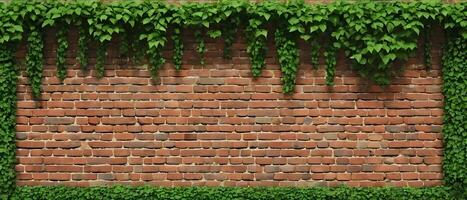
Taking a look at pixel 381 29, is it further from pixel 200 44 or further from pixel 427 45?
pixel 200 44

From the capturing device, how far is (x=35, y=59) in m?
5.24

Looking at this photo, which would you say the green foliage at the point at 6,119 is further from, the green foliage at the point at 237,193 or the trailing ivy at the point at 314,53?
the trailing ivy at the point at 314,53

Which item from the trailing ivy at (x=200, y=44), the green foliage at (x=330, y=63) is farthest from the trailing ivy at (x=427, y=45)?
the trailing ivy at (x=200, y=44)

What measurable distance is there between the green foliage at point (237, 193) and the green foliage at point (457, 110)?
222 millimetres

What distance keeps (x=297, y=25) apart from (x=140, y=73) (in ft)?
5.72

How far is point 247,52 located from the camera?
528 centimetres

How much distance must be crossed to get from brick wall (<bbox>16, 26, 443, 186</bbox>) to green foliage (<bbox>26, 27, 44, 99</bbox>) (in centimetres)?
9

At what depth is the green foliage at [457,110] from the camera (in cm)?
514

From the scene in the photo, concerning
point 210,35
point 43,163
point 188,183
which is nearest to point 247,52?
point 210,35

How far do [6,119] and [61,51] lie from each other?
911 mm

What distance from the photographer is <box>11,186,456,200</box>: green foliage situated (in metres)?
5.17

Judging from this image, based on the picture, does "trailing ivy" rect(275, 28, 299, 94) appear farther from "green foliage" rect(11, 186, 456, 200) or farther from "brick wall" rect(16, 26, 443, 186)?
"green foliage" rect(11, 186, 456, 200)

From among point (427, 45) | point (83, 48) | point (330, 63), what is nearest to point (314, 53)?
point (330, 63)

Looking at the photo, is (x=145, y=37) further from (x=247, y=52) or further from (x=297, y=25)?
(x=297, y=25)
